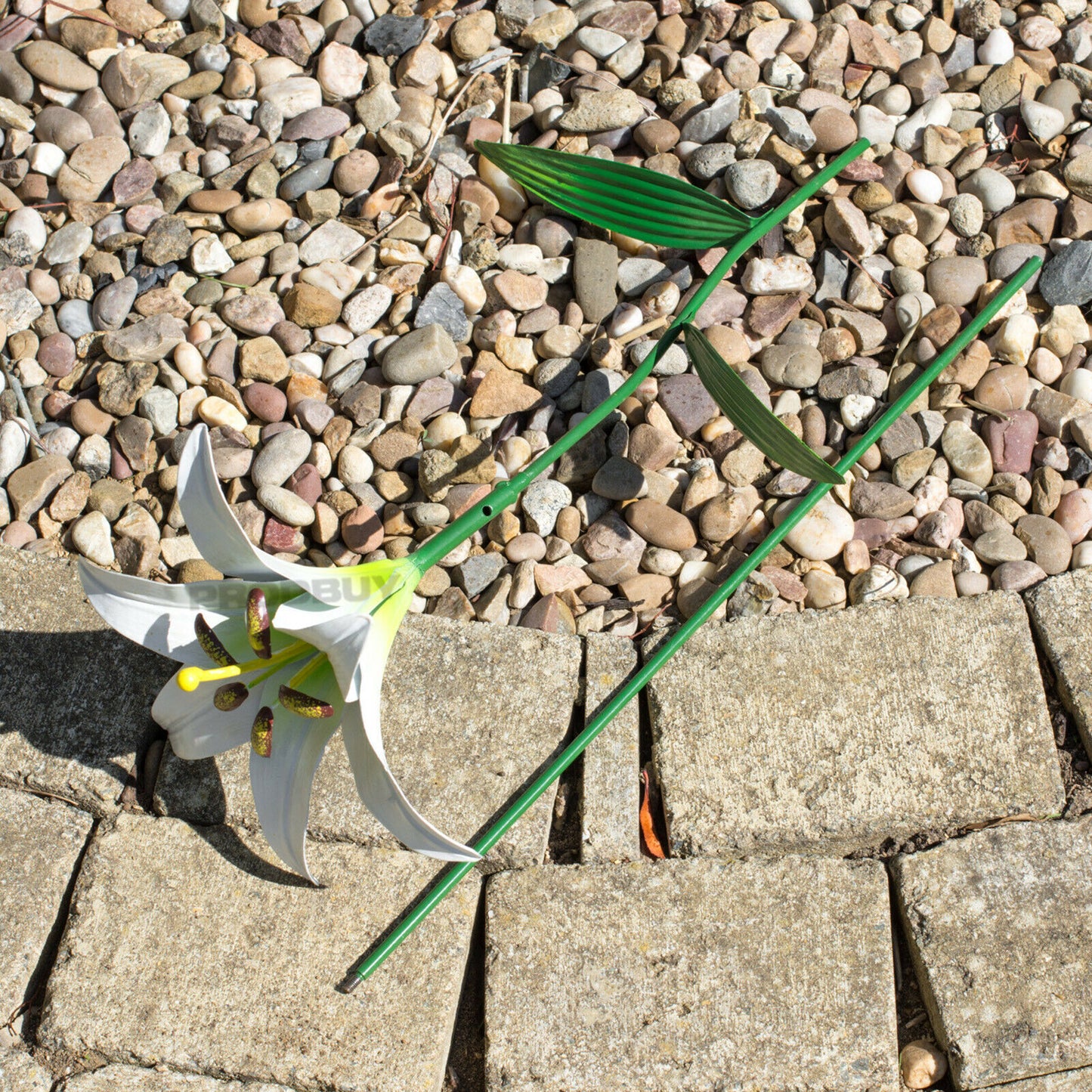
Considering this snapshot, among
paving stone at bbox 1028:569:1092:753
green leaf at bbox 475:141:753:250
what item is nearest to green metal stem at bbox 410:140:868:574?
green leaf at bbox 475:141:753:250

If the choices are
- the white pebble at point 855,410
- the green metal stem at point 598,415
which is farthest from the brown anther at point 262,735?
the white pebble at point 855,410

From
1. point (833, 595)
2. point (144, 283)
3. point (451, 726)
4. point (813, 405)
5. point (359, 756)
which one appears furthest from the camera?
point (144, 283)

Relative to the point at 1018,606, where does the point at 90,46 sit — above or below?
above

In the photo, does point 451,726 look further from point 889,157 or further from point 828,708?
point 889,157

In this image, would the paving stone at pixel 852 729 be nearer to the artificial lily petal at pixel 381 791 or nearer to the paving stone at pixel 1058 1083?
the paving stone at pixel 1058 1083

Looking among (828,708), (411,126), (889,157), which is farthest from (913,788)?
(411,126)

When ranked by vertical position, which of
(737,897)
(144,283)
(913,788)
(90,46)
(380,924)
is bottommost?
(380,924)
